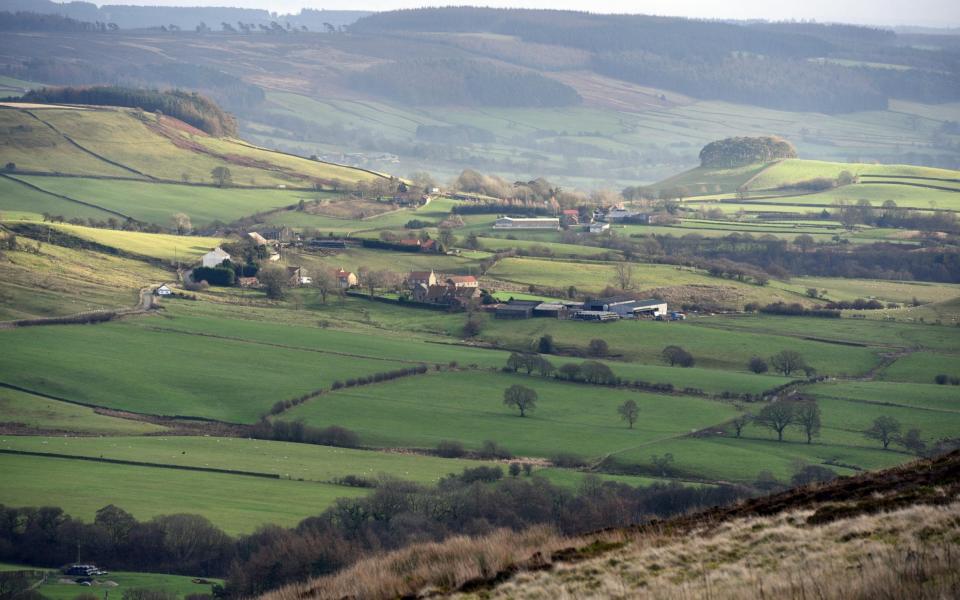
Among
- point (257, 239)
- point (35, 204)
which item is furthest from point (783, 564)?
point (35, 204)

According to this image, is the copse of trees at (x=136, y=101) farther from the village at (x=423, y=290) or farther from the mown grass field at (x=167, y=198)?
the village at (x=423, y=290)

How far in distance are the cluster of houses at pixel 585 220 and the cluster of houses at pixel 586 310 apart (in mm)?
35411

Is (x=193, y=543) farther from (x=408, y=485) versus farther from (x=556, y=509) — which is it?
(x=556, y=509)

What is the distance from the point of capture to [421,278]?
3285 inches

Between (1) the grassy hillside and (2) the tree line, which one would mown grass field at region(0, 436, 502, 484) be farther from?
(1) the grassy hillside

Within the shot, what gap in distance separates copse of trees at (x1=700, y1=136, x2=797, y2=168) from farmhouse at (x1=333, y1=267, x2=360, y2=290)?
93232 mm

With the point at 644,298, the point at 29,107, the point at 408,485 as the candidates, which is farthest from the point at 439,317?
the point at 29,107

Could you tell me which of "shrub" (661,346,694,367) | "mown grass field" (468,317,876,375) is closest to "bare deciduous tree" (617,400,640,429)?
"shrub" (661,346,694,367)

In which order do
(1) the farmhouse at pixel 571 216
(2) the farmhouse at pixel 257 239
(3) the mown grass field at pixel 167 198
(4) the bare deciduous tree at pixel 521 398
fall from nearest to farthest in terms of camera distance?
(4) the bare deciduous tree at pixel 521 398, (2) the farmhouse at pixel 257 239, (3) the mown grass field at pixel 167 198, (1) the farmhouse at pixel 571 216

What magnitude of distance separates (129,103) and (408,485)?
11722 centimetres

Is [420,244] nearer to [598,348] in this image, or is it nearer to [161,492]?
[598,348]

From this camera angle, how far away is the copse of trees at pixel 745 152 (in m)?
168

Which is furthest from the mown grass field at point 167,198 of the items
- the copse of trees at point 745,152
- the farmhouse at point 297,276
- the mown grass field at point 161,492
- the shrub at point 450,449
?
the copse of trees at point 745,152

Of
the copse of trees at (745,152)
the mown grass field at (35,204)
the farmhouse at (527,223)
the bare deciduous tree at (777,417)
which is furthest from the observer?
the copse of trees at (745,152)
